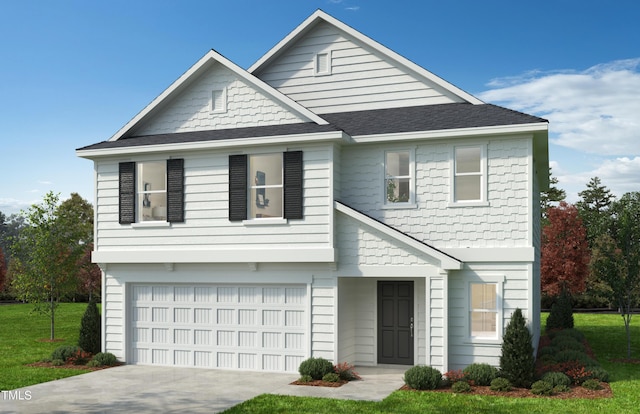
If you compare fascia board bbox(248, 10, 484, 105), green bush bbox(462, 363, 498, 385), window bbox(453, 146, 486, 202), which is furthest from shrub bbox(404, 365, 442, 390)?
fascia board bbox(248, 10, 484, 105)

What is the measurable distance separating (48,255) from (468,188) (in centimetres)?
1844

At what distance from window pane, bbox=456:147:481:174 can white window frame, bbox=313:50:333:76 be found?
550 centimetres

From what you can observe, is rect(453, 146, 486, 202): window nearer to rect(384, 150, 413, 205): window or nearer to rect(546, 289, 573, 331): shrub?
rect(384, 150, 413, 205): window

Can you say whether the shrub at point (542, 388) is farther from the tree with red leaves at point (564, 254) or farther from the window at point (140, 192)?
the tree with red leaves at point (564, 254)

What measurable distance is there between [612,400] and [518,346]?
2.20 meters

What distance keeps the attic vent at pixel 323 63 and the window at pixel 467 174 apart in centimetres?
556

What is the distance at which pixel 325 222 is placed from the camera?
1709 cm

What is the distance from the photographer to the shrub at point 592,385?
1495 cm

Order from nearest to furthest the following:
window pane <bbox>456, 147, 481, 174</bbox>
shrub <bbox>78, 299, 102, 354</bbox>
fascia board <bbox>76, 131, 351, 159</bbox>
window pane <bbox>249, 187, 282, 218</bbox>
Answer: fascia board <bbox>76, 131, 351, 159</bbox> → window pane <bbox>456, 147, 481, 174</bbox> → shrub <bbox>78, 299, 102, 354</bbox> → window pane <bbox>249, 187, 282, 218</bbox>

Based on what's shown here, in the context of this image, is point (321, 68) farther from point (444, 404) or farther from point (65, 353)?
point (65, 353)

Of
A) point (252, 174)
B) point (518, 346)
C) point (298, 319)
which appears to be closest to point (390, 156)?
point (252, 174)

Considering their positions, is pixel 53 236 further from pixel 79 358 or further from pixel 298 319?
pixel 298 319

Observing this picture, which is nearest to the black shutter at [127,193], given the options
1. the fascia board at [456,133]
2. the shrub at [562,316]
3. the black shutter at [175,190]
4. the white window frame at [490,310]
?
the black shutter at [175,190]

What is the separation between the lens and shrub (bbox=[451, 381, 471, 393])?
583 inches
